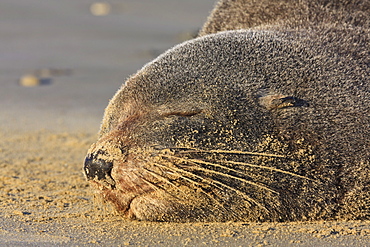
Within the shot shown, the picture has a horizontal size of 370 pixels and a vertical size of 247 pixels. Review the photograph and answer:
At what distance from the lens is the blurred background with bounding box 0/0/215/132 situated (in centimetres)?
859

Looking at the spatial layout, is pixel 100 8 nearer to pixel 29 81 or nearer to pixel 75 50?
pixel 75 50

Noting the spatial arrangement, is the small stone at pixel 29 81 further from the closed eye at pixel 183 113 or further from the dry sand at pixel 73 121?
the closed eye at pixel 183 113

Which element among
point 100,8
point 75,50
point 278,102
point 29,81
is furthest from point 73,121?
point 100,8

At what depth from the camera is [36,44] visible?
Answer: 12570mm

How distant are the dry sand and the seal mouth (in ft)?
0.95

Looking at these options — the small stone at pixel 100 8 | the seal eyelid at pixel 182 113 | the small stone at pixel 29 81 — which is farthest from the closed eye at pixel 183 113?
the small stone at pixel 100 8

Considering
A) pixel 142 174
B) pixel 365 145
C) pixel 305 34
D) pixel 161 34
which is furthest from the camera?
pixel 161 34

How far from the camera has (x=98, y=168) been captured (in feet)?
12.2

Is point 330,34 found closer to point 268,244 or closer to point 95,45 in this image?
point 268,244

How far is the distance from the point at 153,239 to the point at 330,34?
7.06 feet

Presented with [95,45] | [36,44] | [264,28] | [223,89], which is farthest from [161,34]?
[223,89]

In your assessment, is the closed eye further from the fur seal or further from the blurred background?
the blurred background

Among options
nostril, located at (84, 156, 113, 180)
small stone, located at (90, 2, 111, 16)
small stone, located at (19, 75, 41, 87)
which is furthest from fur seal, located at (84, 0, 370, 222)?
small stone, located at (90, 2, 111, 16)

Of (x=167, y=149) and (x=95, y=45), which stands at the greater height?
(x=95, y=45)
